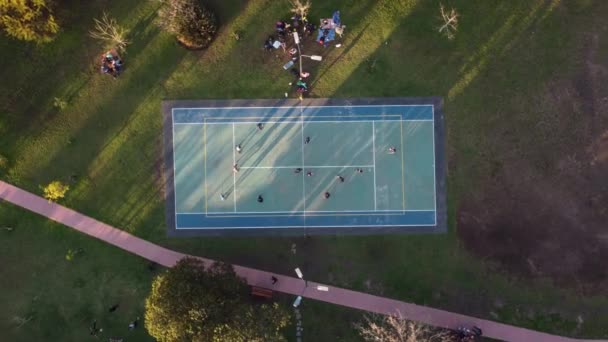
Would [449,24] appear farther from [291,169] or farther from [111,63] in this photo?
[111,63]

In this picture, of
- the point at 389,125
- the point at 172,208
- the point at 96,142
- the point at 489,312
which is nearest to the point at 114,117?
the point at 96,142

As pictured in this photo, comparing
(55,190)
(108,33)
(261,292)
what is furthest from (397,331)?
(108,33)

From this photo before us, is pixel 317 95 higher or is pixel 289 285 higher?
pixel 317 95

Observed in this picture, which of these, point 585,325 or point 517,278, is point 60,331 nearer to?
point 517,278

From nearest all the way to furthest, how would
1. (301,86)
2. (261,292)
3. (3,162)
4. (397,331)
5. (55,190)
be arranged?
(397,331), (55,190), (261,292), (3,162), (301,86)

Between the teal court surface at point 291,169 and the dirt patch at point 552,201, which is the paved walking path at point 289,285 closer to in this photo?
the teal court surface at point 291,169

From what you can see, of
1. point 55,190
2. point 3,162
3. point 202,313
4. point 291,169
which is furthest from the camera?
point 291,169

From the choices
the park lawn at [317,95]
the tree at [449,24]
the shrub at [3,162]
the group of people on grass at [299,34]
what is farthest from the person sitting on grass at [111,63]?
the tree at [449,24]
